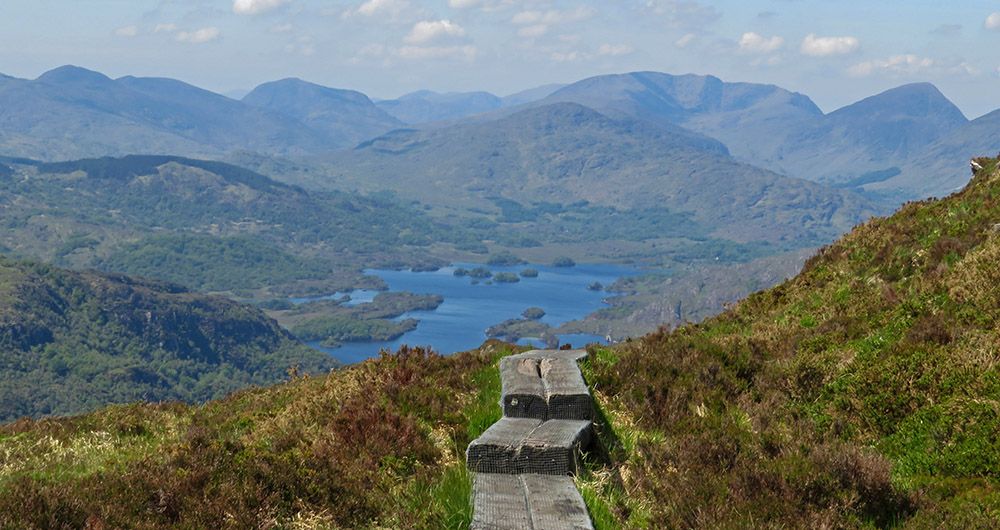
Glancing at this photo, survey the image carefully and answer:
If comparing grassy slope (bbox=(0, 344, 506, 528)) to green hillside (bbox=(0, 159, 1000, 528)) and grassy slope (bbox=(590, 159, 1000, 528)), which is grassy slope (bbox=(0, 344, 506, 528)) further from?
grassy slope (bbox=(590, 159, 1000, 528))

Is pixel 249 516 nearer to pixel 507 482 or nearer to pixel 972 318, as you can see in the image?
pixel 507 482

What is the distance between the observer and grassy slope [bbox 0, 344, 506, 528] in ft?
23.9

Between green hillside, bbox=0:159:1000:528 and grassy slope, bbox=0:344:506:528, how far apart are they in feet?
0.10

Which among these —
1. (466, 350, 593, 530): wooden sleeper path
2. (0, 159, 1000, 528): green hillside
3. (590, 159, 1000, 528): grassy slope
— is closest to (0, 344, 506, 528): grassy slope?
(0, 159, 1000, 528): green hillside

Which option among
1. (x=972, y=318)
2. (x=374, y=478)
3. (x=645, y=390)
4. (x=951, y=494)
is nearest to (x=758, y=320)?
(x=972, y=318)

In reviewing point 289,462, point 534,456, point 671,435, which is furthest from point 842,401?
point 289,462

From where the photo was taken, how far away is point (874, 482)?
7.55 metres

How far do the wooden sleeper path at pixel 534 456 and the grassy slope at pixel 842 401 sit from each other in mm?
786

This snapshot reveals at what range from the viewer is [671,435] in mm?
10414

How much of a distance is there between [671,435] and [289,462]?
4.59 meters

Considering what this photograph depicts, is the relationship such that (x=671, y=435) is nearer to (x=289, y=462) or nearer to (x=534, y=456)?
(x=534, y=456)

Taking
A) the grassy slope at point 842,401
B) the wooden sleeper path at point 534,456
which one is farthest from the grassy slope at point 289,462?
the grassy slope at point 842,401

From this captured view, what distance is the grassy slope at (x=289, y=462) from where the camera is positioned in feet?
23.9

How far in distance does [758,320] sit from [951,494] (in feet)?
36.0
